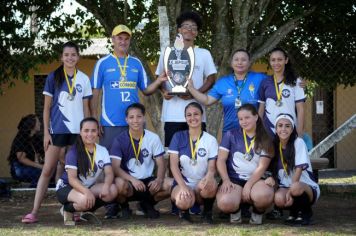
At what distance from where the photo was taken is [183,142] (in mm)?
6887

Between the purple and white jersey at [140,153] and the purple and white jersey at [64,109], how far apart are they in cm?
47

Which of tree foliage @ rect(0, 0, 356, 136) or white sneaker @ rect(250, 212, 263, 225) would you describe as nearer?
white sneaker @ rect(250, 212, 263, 225)

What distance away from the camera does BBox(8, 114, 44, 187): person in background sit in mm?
10312

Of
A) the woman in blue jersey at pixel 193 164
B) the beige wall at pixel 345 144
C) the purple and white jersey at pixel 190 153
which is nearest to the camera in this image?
the woman in blue jersey at pixel 193 164

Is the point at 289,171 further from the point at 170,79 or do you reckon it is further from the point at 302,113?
the point at 170,79

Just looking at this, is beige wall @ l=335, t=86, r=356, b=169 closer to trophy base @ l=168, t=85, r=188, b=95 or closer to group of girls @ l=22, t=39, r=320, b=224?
group of girls @ l=22, t=39, r=320, b=224

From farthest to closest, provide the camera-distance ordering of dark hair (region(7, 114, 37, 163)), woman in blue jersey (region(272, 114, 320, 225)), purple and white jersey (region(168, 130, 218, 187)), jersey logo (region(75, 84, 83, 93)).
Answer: dark hair (region(7, 114, 37, 163)) < jersey logo (region(75, 84, 83, 93)) < purple and white jersey (region(168, 130, 218, 187)) < woman in blue jersey (region(272, 114, 320, 225))

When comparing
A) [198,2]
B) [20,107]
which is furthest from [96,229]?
[20,107]

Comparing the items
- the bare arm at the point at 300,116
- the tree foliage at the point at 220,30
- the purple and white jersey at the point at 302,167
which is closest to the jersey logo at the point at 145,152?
the purple and white jersey at the point at 302,167

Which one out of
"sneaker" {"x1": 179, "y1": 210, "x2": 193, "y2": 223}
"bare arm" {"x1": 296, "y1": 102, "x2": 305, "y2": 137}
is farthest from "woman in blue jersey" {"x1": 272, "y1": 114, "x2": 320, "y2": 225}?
"sneaker" {"x1": 179, "y1": 210, "x2": 193, "y2": 223}

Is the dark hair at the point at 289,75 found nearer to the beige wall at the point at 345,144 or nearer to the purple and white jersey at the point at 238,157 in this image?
the purple and white jersey at the point at 238,157

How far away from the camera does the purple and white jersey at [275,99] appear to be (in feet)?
22.5

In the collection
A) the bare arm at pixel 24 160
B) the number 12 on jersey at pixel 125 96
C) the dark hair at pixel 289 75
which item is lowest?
the bare arm at pixel 24 160

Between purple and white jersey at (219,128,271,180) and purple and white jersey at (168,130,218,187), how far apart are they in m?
0.15
